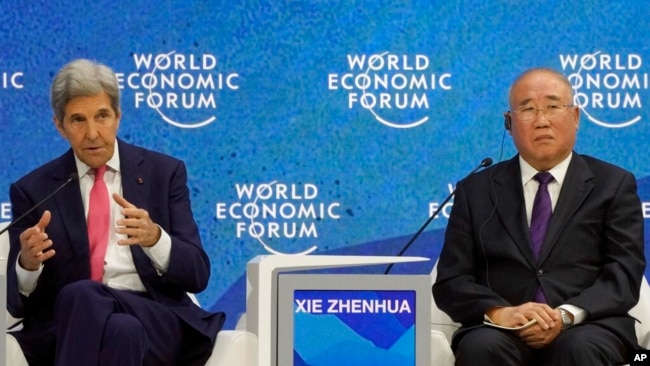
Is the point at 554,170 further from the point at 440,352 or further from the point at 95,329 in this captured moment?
the point at 95,329

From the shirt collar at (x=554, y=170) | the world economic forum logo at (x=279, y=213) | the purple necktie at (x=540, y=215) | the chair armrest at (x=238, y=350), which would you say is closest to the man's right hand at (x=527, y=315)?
the purple necktie at (x=540, y=215)

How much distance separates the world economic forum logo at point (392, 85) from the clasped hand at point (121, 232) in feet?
5.25

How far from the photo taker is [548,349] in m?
3.87

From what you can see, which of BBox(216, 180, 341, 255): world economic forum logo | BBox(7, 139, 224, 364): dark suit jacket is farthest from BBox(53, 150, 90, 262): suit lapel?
BBox(216, 180, 341, 255): world economic forum logo

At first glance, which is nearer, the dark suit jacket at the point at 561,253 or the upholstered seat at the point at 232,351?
the upholstered seat at the point at 232,351

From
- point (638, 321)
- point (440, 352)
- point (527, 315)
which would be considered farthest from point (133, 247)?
point (638, 321)

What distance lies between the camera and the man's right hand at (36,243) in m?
3.70

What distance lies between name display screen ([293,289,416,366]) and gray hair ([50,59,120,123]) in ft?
3.94

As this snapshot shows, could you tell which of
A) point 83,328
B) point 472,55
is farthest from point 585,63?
point 83,328

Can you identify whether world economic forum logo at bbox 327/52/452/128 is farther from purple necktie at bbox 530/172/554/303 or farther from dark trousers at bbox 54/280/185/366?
dark trousers at bbox 54/280/185/366

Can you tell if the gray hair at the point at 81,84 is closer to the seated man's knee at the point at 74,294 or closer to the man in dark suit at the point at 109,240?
the man in dark suit at the point at 109,240

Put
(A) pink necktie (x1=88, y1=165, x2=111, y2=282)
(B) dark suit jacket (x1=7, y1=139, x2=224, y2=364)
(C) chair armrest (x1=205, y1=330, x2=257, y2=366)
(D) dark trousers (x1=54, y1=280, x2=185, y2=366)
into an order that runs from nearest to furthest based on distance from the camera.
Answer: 1. (D) dark trousers (x1=54, y1=280, x2=185, y2=366)
2. (C) chair armrest (x1=205, y1=330, x2=257, y2=366)
3. (B) dark suit jacket (x1=7, y1=139, x2=224, y2=364)
4. (A) pink necktie (x1=88, y1=165, x2=111, y2=282)

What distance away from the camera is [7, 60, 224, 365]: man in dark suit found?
12.5ft

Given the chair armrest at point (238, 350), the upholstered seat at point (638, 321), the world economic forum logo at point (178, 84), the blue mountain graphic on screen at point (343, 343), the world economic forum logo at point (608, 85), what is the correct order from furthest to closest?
1. the world economic forum logo at point (178, 84)
2. the world economic forum logo at point (608, 85)
3. the upholstered seat at point (638, 321)
4. the chair armrest at point (238, 350)
5. the blue mountain graphic on screen at point (343, 343)
